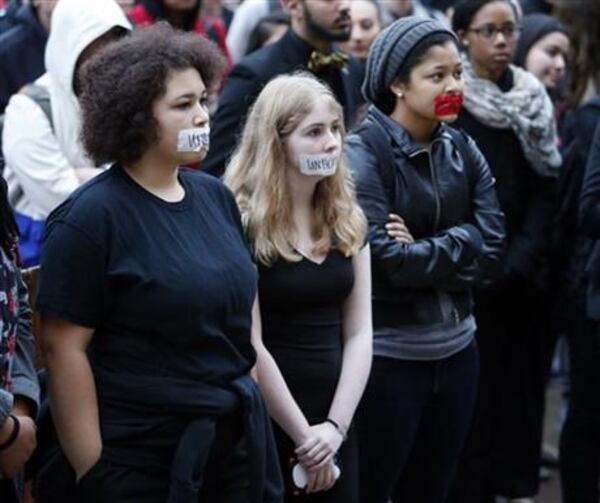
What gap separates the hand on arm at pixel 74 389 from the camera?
10.6ft

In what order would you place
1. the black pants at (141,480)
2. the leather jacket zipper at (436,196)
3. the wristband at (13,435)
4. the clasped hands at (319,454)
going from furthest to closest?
the leather jacket zipper at (436,196) → the clasped hands at (319,454) → the black pants at (141,480) → the wristband at (13,435)

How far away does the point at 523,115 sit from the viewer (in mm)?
5379

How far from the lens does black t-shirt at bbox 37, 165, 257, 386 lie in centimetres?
320

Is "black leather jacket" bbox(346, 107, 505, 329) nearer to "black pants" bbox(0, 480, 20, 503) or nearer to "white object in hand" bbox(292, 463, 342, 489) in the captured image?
"white object in hand" bbox(292, 463, 342, 489)

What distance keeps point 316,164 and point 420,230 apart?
1.88ft

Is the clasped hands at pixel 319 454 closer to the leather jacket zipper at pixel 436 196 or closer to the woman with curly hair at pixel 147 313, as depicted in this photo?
the woman with curly hair at pixel 147 313

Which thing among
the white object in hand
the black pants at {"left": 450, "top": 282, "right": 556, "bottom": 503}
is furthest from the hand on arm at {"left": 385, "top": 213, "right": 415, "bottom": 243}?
the black pants at {"left": 450, "top": 282, "right": 556, "bottom": 503}

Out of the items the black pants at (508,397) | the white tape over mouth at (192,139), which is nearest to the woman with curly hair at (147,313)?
the white tape over mouth at (192,139)

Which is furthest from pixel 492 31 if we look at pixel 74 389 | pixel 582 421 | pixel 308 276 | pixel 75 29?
pixel 74 389

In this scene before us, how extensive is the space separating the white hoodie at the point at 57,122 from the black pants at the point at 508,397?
5.88ft

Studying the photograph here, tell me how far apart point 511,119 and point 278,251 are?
1.83 meters

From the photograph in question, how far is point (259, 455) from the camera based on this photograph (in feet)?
11.0

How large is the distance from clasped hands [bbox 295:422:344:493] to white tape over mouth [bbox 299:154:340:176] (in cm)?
71

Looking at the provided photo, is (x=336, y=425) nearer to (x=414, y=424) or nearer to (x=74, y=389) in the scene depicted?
(x=414, y=424)
